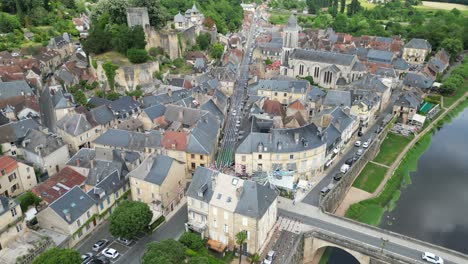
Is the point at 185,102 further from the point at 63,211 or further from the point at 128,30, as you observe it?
the point at 63,211

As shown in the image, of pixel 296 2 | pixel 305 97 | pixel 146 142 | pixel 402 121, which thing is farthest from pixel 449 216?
pixel 296 2

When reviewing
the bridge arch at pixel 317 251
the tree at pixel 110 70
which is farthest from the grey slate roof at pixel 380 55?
the bridge arch at pixel 317 251

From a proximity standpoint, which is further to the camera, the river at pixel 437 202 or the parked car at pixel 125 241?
the river at pixel 437 202

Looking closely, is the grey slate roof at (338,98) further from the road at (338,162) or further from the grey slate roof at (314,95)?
the road at (338,162)

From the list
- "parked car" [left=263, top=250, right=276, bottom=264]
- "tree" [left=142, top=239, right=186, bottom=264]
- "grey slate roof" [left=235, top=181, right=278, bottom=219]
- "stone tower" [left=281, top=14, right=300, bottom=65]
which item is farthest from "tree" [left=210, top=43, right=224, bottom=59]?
"tree" [left=142, top=239, right=186, bottom=264]

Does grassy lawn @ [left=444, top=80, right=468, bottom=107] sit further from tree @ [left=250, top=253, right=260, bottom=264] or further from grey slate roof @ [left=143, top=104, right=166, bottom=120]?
tree @ [left=250, top=253, right=260, bottom=264]
